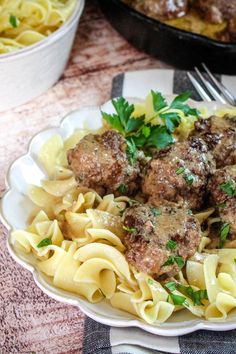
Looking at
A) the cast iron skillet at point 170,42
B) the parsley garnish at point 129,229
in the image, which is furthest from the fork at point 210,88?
the parsley garnish at point 129,229

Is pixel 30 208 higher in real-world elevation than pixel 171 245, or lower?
lower

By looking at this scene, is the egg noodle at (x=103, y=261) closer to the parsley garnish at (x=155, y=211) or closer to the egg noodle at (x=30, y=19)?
the parsley garnish at (x=155, y=211)

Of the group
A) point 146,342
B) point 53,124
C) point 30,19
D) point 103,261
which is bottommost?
point 53,124

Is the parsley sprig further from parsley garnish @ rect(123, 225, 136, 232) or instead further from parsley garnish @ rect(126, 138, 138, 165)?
parsley garnish @ rect(123, 225, 136, 232)

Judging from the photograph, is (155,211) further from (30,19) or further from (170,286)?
(30,19)

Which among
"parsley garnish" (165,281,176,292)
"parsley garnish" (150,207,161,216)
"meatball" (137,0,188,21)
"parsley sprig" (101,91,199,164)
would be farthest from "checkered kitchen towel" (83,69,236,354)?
"meatball" (137,0,188,21)

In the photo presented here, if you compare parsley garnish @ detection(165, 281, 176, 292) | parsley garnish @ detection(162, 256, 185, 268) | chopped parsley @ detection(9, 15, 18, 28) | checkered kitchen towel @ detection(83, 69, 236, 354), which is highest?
chopped parsley @ detection(9, 15, 18, 28)

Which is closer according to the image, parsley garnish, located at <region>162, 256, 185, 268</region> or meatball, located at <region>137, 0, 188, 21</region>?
parsley garnish, located at <region>162, 256, 185, 268</region>

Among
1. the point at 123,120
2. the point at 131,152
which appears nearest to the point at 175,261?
the point at 131,152
